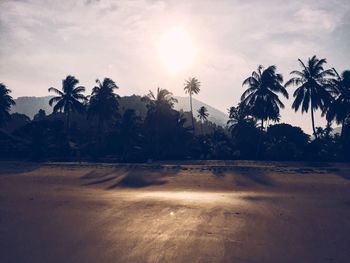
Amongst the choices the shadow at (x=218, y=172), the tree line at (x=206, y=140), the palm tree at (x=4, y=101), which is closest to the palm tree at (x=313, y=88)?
the tree line at (x=206, y=140)

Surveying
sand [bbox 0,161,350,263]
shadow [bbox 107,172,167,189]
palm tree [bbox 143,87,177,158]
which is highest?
palm tree [bbox 143,87,177,158]

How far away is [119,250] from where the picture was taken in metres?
10.2

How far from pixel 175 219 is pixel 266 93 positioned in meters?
33.7

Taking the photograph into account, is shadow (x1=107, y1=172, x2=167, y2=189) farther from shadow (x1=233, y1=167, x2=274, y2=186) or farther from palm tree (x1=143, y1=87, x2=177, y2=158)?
palm tree (x1=143, y1=87, x2=177, y2=158)

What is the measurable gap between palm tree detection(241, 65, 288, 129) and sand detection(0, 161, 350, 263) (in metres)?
A: 19.2

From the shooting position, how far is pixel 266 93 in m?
43.5

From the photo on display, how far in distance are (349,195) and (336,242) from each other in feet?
33.0

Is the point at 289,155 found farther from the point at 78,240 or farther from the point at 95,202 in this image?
the point at 78,240

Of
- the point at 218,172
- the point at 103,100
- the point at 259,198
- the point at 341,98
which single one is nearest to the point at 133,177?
the point at 218,172

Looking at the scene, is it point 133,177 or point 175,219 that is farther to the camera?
point 133,177

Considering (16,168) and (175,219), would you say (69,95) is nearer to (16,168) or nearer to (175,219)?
(16,168)

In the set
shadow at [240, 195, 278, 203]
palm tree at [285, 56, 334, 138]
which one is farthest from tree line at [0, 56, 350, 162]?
shadow at [240, 195, 278, 203]

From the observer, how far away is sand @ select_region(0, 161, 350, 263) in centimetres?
1009

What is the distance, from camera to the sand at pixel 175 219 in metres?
10.1
